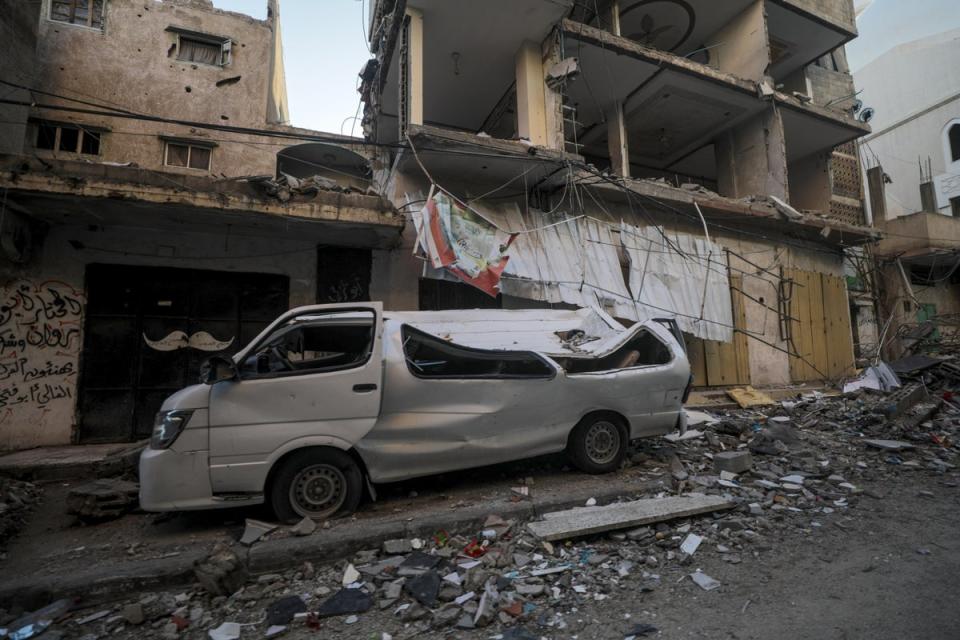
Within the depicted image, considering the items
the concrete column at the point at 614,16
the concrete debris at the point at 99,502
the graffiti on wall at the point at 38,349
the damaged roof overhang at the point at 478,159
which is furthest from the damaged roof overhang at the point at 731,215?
the graffiti on wall at the point at 38,349

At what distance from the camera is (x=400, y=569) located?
3.08 m

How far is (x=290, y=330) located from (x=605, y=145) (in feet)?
36.6

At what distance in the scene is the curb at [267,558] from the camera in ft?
9.55

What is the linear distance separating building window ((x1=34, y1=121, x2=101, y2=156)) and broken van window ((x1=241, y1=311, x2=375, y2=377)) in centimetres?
1124

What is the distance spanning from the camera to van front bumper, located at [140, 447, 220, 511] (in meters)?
3.46

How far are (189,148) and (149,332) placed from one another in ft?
25.0

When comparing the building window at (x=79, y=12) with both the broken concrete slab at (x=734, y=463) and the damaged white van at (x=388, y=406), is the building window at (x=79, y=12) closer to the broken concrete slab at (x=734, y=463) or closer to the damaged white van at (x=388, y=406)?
the damaged white van at (x=388, y=406)

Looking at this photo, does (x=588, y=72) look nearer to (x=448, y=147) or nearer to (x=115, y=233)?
(x=448, y=147)

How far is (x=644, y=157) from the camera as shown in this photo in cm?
1327

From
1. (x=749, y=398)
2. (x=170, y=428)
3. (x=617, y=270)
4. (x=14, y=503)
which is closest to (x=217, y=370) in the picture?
(x=170, y=428)

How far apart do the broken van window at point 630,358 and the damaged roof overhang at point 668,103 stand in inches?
252

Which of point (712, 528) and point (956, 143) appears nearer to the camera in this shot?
point (712, 528)

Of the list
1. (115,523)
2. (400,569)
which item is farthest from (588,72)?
(115,523)

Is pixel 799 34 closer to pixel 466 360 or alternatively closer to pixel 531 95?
pixel 531 95
